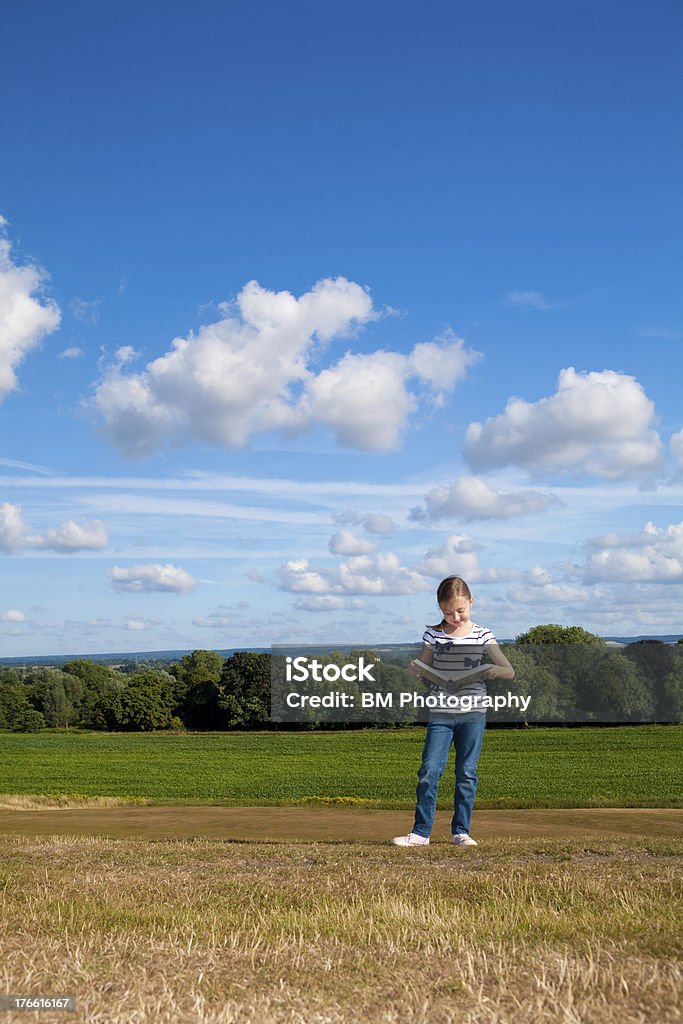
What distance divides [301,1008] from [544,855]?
581 cm

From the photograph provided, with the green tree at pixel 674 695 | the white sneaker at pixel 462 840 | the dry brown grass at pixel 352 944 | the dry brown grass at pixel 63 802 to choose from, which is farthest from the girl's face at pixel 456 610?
the green tree at pixel 674 695

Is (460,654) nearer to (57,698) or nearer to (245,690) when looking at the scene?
(245,690)

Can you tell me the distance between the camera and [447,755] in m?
9.02

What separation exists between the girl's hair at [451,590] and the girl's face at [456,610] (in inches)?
1.2

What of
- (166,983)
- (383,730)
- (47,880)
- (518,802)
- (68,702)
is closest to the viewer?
(166,983)

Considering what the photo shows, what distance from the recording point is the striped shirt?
8672 millimetres

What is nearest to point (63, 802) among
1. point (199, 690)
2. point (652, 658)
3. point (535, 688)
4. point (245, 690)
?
point (535, 688)

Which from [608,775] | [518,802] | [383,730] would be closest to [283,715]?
[383,730]

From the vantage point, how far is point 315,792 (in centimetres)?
3841

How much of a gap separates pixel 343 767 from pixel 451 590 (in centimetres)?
4027

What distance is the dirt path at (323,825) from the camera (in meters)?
14.4

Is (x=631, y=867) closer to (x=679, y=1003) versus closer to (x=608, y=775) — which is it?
(x=679, y=1003)

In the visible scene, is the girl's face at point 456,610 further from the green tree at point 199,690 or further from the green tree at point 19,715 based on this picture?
the green tree at point 19,715

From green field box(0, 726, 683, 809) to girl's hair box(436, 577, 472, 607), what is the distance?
18476mm
